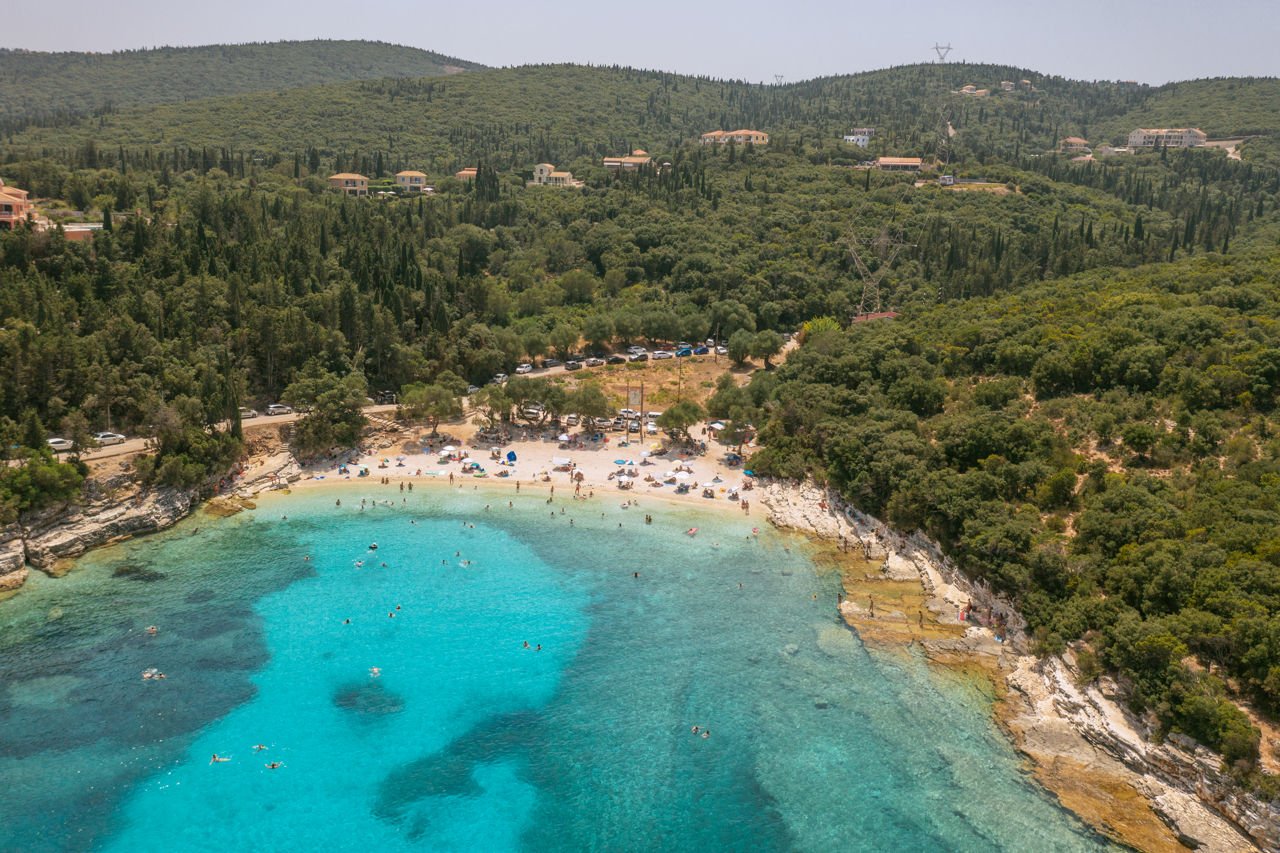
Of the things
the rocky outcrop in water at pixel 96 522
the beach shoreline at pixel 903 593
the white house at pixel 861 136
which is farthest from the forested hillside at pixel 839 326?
the white house at pixel 861 136

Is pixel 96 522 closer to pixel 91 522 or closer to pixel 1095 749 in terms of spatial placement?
pixel 91 522

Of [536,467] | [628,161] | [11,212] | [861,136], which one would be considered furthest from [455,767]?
[861,136]

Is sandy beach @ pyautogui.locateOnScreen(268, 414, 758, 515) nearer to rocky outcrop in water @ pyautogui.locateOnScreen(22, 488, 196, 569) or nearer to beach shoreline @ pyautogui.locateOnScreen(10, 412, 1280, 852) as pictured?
beach shoreline @ pyautogui.locateOnScreen(10, 412, 1280, 852)

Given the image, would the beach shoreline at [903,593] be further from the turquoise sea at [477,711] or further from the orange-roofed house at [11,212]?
the orange-roofed house at [11,212]

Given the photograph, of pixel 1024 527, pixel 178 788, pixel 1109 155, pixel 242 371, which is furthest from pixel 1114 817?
pixel 1109 155

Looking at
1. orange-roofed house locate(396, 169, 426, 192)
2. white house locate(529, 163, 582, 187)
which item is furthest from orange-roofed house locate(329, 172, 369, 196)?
white house locate(529, 163, 582, 187)
